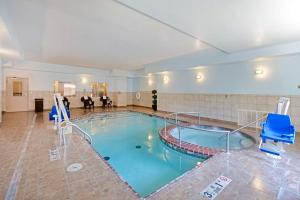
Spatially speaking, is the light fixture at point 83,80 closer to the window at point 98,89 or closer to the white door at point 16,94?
the window at point 98,89

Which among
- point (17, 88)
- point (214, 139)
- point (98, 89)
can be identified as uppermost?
point (98, 89)

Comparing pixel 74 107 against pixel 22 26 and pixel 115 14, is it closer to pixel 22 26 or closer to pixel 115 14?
pixel 22 26

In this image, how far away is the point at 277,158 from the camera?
3062mm

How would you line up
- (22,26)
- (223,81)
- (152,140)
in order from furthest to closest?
1. (223,81)
2. (152,140)
3. (22,26)

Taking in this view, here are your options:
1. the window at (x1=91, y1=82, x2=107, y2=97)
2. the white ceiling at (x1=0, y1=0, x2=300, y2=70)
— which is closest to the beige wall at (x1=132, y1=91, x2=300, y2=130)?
the white ceiling at (x1=0, y1=0, x2=300, y2=70)

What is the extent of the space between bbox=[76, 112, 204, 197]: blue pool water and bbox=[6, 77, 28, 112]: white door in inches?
211

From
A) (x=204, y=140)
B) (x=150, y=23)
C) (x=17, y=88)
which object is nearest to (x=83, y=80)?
(x=17, y=88)

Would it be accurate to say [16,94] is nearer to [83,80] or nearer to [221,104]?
[83,80]

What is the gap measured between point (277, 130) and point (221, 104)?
3.50m

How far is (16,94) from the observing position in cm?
866

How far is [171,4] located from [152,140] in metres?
3.76

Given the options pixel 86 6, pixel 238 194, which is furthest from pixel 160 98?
pixel 238 194

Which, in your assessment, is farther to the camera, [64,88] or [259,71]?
[64,88]

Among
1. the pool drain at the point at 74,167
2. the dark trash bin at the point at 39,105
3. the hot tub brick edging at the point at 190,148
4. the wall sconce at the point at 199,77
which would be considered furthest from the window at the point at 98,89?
the pool drain at the point at 74,167
